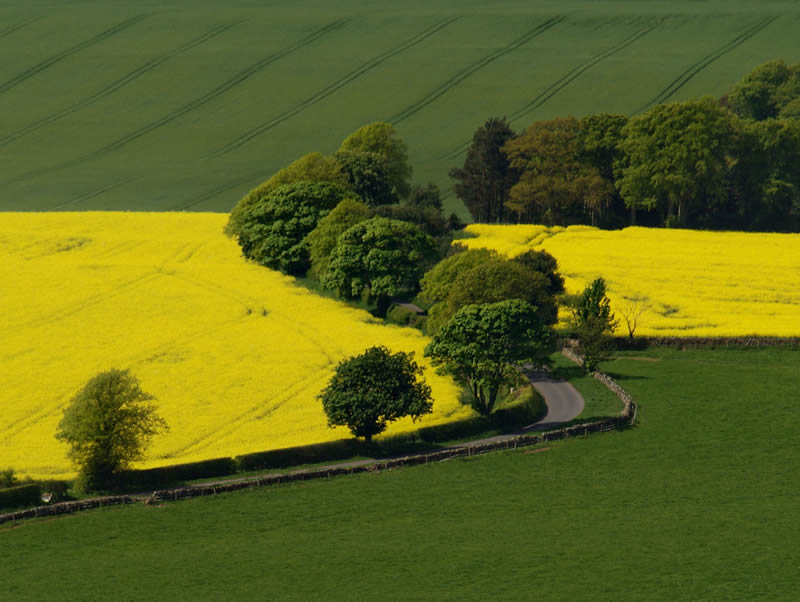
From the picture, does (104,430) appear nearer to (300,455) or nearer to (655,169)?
(300,455)

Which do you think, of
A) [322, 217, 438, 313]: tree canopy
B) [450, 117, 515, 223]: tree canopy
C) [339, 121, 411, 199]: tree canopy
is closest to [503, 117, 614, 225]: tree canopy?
[450, 117, 515, 223]: tree canopy

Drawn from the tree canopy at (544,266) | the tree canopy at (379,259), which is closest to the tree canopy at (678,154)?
the tree canopy at (379,259)

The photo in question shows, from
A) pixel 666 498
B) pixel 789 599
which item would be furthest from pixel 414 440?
pixel 789 599

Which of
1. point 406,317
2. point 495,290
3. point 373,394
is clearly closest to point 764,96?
point 406,317

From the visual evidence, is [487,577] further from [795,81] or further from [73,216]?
[795,81]

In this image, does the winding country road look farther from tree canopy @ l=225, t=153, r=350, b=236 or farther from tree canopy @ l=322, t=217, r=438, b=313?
tree canopy @ l=225, t=153, r=350, b=236

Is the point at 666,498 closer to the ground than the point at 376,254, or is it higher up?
closer to the ground
